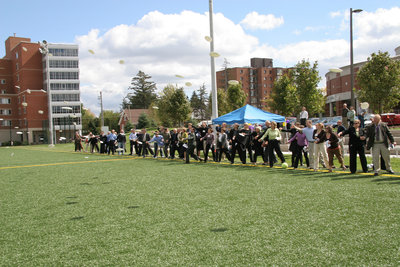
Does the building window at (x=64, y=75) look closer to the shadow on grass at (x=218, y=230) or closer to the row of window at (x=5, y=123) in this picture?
the row of window at (x=5, y=123)

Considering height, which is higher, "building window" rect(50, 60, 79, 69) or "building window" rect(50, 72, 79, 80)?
"building window" rect(50, 60, 79, 69)

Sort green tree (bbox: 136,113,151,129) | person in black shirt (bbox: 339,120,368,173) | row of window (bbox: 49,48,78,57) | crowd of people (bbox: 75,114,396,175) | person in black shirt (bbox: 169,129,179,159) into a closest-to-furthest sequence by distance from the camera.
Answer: crowd of people (bbox: 75,114,396,175) < person in black shirt (bbox: 339,120,368,173) < person in black shirt (bbox: 169,129,179,159) < green tree (bbox: 136,113,151,129) < row of window (bbox: 49,48,78,57)

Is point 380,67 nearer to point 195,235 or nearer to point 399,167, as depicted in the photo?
point 399,167

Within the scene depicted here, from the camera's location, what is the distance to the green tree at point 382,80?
1202 inches

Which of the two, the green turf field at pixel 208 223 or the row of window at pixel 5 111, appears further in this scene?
the row of window at pixel 5 111

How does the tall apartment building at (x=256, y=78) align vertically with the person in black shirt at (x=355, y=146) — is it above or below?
above

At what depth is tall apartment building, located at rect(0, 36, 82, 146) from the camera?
2995 inches

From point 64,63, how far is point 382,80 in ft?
222

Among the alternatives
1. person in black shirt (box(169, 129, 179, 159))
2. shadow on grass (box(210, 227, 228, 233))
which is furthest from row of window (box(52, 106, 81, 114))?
shadow on grass (box(210, 227, 228, 233))

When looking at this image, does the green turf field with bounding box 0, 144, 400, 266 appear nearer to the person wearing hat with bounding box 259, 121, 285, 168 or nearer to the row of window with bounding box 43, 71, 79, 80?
the person wearing hat with bounding box 259, 121, 285, 168

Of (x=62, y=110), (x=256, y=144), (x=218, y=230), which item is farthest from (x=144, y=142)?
(x=62, y=110)

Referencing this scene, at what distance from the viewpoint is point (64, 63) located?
255 feet

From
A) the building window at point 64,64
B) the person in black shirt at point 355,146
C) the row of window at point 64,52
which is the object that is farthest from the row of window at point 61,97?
the person in black shirt at point 355,146

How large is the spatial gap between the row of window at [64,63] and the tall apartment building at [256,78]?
45052 mm
